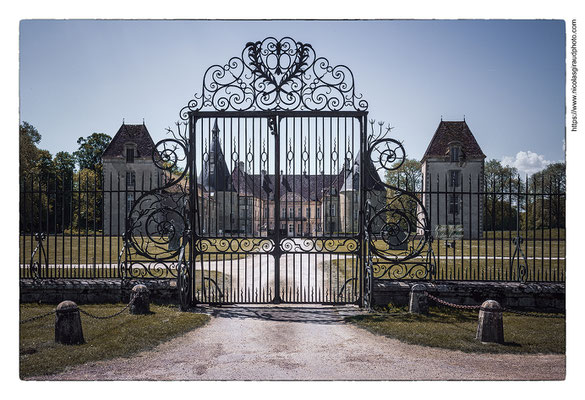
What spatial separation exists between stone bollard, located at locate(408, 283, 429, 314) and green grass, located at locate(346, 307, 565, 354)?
0.14m

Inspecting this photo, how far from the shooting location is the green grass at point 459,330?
5.72m

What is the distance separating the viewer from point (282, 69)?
770cm

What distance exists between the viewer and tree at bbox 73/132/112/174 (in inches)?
1421

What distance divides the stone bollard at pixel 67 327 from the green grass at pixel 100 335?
106 millimetres

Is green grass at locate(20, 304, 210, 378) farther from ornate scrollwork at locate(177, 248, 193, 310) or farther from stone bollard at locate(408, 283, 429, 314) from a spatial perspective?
stone bollard at locate(408, 283, 429, 314)

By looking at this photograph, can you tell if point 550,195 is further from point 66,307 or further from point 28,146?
point 28,146

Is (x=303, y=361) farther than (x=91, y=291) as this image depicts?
No

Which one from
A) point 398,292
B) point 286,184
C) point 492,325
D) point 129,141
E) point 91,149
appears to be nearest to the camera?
point 492,325

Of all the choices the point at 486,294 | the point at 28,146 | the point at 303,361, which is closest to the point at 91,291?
the point at 303,361

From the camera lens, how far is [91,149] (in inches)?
1454

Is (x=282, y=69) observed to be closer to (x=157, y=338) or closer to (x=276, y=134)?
(x=276, y=134)

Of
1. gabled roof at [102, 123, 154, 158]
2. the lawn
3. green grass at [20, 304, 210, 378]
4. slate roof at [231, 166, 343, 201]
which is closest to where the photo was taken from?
green grass at [20, 304, 210, 378]

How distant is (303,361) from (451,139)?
2825 centimetres

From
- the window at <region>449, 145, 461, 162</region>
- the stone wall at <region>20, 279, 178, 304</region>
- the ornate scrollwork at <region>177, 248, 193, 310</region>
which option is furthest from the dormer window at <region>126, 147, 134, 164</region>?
the ornate scrollwork at <region>177, 248, 193, 310</region>
